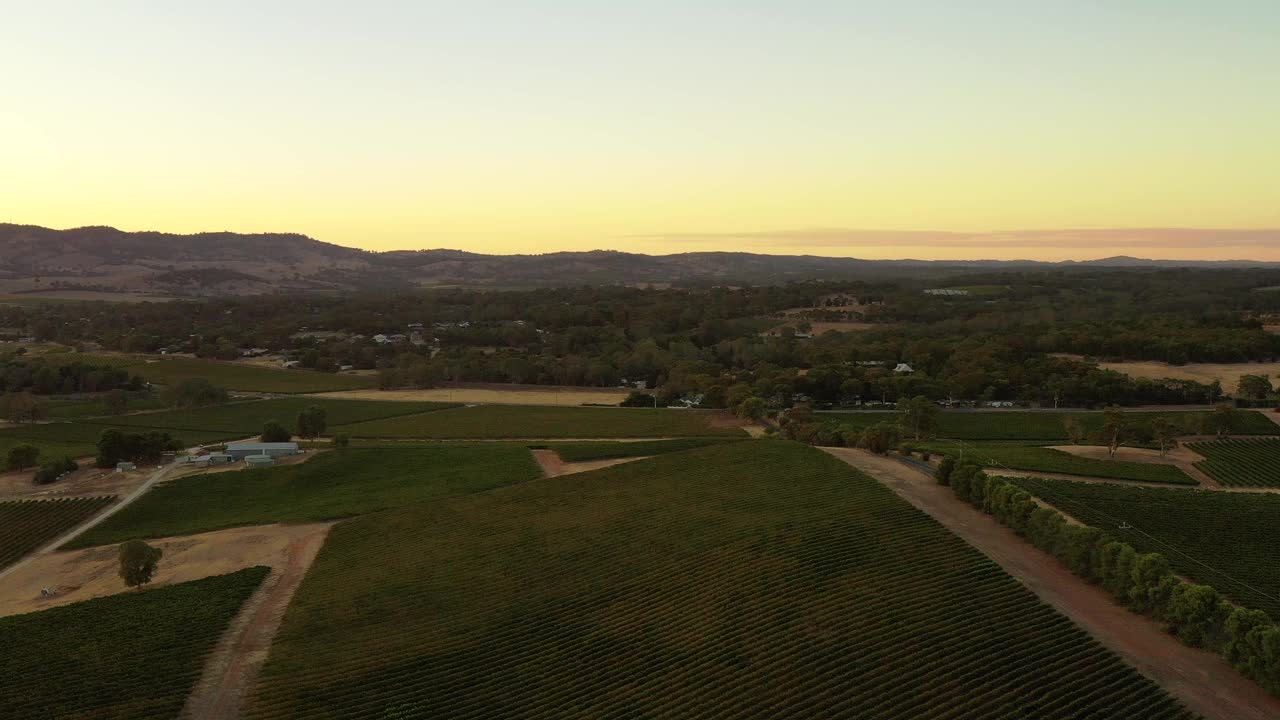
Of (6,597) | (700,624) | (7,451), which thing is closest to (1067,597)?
(700,624)

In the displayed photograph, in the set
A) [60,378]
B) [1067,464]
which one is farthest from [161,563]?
[60,378]

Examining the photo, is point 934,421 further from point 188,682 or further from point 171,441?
point 171,441

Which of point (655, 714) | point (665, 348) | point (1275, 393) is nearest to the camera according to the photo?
point (655, 714)

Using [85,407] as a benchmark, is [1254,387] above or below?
above

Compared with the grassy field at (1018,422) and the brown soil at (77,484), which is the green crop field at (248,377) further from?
the grassy field at (1018,422)

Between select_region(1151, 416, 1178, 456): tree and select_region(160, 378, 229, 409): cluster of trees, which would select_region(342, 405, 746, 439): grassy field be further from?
select_region(1151, 416, 1178, 456): tree

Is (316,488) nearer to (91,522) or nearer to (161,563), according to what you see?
(91,522)

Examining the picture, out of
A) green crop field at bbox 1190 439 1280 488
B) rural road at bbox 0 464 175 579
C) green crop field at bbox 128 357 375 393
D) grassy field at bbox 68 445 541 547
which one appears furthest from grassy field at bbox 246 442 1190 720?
green crop field at bbox 128 357 375 393
